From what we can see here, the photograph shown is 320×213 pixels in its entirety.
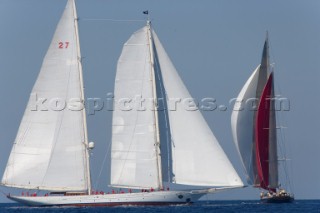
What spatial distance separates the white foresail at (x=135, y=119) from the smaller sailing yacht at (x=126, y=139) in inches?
2.4

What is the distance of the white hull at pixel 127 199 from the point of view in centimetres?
6562

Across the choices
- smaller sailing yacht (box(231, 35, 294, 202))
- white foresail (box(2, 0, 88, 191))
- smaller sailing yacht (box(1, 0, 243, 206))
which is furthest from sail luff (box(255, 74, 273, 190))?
white foresail (box(2, 0, 88, 191))

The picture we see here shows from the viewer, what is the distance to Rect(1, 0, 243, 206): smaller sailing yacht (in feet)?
214

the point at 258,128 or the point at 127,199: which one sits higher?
the point at 258,128

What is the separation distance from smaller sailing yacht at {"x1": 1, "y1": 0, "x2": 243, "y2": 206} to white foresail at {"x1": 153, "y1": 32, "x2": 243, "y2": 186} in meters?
0.06

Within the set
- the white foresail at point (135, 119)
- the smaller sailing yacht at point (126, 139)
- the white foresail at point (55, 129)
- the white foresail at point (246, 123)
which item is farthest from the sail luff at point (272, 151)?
the white foresail at point (55, 129)

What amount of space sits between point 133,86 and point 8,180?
9.99 meters

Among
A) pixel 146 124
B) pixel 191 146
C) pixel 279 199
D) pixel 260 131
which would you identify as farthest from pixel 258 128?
pixel 146 124

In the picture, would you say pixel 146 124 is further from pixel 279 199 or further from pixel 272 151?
pixel 279 199

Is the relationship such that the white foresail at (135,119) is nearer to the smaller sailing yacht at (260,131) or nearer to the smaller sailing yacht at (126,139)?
the smaller sailing yacht at (126,139)

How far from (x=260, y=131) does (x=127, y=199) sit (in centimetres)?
1130

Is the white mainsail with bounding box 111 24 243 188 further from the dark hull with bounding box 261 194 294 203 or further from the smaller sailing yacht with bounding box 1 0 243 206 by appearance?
the dark hull with bounding box 261 194 294 203

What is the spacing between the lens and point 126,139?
65.9 meters

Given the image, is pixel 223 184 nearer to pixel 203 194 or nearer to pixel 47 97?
pixel 203 194
